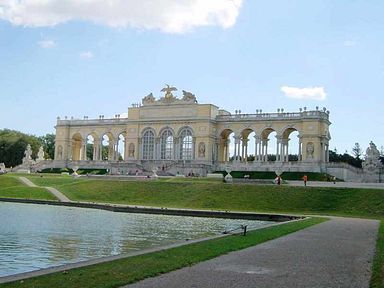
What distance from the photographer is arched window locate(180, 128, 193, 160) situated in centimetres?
8906

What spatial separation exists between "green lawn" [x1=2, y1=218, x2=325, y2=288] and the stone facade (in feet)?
211

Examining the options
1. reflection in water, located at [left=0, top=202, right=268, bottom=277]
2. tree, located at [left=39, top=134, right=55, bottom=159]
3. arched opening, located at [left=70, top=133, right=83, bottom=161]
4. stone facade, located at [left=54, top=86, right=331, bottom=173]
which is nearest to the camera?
reflection in water, located at [left=0, top=202, right=268, bottom=277]

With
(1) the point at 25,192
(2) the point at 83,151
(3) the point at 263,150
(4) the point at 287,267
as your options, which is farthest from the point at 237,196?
(2) the point at 83,151

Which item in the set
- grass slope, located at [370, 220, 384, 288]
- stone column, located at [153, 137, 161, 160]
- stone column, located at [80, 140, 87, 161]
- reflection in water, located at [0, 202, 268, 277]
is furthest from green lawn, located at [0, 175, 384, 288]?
stone column, located at [80, 140, 87, 161]

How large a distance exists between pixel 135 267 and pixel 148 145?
80603 millimetres

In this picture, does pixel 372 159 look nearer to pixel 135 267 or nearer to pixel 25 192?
pixel 25 192

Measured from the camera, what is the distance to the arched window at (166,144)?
90.8 metres

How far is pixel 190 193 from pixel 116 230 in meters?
23.6

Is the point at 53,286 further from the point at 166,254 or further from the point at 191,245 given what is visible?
the point at 191,245

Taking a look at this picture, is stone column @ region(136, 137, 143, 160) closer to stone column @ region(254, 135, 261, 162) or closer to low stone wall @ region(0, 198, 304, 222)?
stone column @ region(254, 135, 261, 162)

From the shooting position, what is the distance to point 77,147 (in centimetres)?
10419

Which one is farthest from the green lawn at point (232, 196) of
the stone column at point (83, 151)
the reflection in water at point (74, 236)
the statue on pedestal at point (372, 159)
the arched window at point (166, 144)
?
the stone column at point (83, 151)

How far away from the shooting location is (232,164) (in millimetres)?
83438

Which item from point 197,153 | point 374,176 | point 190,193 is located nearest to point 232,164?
point 197,153
